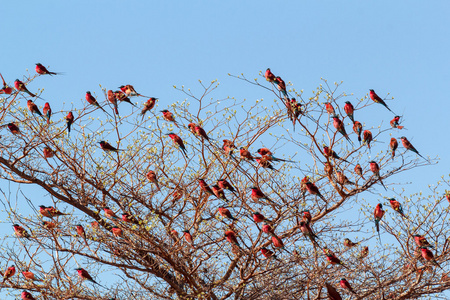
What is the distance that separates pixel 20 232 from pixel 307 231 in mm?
4626

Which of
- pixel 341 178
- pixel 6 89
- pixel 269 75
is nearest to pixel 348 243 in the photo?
pixel 341 178

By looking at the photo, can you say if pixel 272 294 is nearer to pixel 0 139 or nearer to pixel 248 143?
→ pixel 248 143

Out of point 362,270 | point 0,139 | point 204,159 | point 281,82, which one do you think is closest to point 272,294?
point 362,270

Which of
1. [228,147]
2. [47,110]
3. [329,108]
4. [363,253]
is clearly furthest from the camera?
[47,110]

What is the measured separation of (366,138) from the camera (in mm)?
8859

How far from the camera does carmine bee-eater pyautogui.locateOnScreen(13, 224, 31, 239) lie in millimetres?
9297

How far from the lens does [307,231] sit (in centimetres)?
884

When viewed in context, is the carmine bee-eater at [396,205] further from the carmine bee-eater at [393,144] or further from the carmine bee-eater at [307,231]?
the carmine bee-eater at [307,231]

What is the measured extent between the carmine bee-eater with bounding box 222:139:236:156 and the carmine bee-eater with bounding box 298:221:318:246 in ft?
5.00

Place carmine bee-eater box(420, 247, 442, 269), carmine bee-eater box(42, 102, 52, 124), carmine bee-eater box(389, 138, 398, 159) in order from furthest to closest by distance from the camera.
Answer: carmine bee-eater box(42, 102, 52, 124), carmine bee-eater box(389, 138, 398, 159), carmine bee-eater box(420, 247, 442, 269)

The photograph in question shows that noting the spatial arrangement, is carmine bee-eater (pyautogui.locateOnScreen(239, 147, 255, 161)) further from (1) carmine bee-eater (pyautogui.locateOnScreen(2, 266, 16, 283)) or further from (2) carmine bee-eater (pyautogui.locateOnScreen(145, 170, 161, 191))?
(1) carmine bee-eater (pyautogui.locateOnScreen(2, 266, 16, 283))

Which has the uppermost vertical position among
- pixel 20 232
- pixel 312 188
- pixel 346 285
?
pixel 20 232

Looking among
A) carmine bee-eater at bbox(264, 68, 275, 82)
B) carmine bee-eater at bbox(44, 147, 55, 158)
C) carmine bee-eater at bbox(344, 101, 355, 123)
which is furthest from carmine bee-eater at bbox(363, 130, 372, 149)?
carmine bee-eater at bbox(44, 147, 55, 158)

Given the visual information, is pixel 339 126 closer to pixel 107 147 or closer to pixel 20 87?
pixel 107 147
